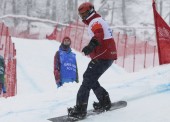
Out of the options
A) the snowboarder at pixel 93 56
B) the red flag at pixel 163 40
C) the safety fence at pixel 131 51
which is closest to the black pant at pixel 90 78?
the snowboarder at pixel 93 56

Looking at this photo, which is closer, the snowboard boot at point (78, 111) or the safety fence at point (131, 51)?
the snowboard boot at point (78, 111)

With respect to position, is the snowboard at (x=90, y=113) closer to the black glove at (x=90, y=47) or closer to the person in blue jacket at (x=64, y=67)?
the black glove at (x=90, y=47)

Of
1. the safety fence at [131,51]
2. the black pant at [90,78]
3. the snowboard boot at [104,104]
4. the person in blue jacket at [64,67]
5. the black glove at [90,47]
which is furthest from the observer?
the safety fence at [131,51]

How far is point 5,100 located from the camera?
6.69 metres

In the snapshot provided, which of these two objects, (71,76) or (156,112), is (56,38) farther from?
(156,112)

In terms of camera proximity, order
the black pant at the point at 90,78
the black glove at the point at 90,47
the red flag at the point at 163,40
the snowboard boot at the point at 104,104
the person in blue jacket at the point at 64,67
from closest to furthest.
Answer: the black glove at the point at 90,47, the black pant at the point at 90,78, the snowboard boot at the point at 104,104, the person in blue jacket at the point at 64,67, the red flag at the point at 163,40

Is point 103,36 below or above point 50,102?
above

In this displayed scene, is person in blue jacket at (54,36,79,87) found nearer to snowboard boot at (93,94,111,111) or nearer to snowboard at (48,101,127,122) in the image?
snowboard at (48,101,127,122)

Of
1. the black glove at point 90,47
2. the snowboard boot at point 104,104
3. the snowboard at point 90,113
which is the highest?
the black glove at point 90,47

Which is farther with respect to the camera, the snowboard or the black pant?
the black pant

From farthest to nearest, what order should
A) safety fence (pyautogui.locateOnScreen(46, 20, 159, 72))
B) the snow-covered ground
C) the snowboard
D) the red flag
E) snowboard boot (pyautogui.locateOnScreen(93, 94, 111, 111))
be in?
safety fence (pyautogui.locateOnScreen(46, 20, 159, 72)) < the red flag < snowboard boot (pyautogui.locateOnScreen(93, 94, 111, 111)) < the snow-covered ground < the snowboard

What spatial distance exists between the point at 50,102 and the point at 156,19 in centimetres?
491

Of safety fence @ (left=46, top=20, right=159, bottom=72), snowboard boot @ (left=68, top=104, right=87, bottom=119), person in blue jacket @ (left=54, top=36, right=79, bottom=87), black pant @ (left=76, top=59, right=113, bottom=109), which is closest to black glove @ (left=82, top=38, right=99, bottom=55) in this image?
black pant @ (left=76, top=59, right=113, bottom=109)

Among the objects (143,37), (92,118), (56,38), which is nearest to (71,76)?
(92,118)
